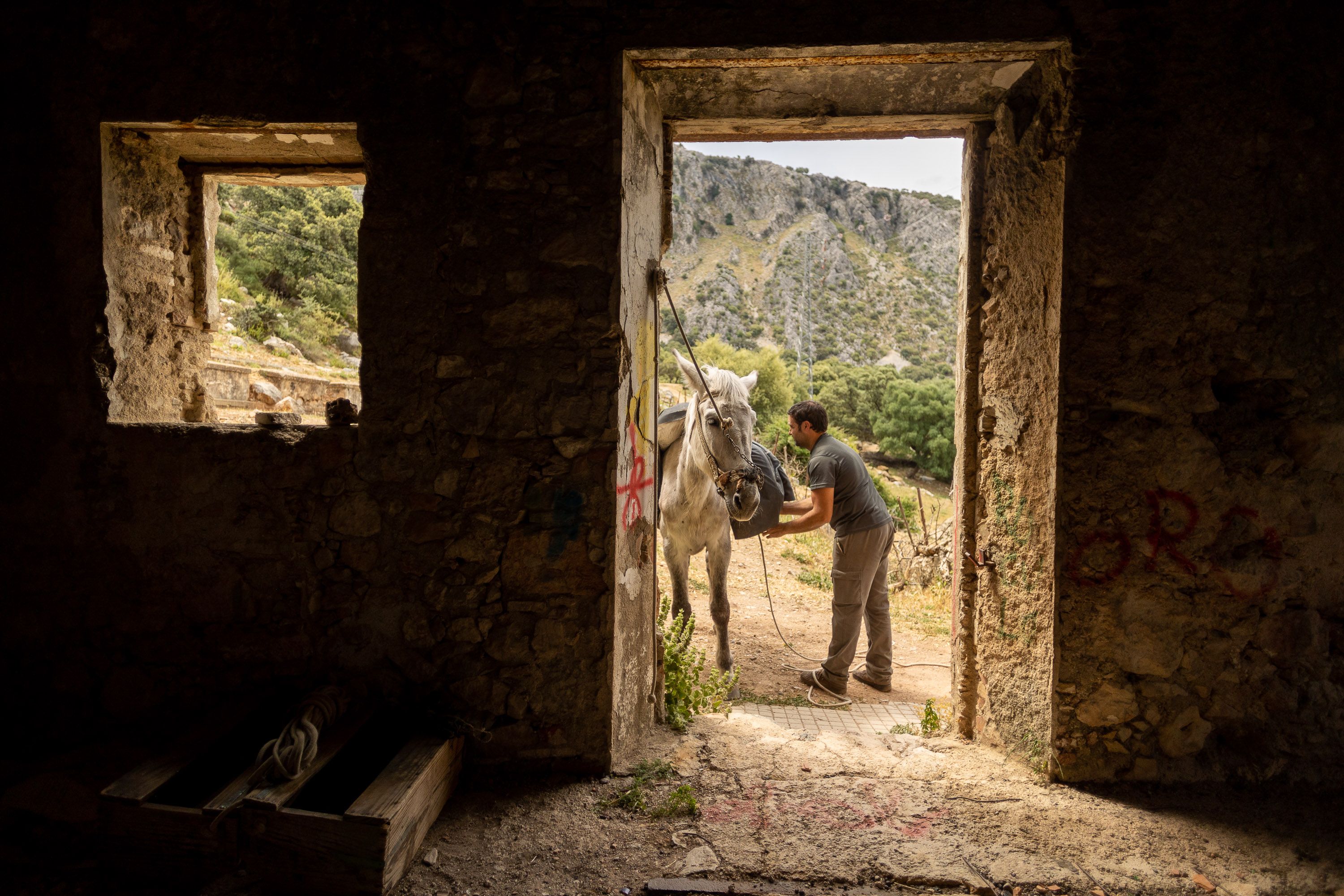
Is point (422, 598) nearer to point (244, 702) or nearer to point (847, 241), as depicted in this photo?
point (244, 702)

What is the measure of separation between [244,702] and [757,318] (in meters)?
42.3

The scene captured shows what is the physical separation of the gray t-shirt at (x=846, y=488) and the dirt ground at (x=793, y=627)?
3.87 ft

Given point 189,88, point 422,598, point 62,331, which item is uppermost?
point 189,88

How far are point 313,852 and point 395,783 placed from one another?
265 mm

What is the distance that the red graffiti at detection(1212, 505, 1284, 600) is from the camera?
8.03 feet

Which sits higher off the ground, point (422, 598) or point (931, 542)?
point (422, 598)

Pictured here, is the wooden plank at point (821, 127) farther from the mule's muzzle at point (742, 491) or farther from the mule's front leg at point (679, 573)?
the mule's front leg at point (679, 573)

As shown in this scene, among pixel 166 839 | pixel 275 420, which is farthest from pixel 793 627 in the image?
pixel 166 839

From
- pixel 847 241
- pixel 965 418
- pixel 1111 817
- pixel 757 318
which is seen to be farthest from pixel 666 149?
pixel 847 241

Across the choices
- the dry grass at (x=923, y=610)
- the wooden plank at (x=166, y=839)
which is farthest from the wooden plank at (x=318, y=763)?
the dry grass at (x=923, y=610)

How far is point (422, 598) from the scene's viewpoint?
2541mm

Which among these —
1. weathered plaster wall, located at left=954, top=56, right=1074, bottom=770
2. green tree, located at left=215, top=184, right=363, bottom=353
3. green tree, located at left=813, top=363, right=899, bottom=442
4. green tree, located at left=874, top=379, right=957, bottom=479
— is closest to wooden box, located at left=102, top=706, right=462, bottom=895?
weathered plaster wall, located at left=954, top=56, right=1074, bottom=770

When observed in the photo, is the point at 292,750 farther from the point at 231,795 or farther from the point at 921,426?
the point at 921,426

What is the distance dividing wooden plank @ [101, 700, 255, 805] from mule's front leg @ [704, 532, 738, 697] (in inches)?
127
